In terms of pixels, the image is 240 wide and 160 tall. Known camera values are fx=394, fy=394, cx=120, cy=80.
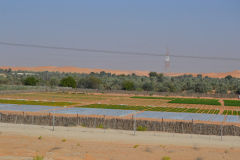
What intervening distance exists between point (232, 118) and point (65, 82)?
6926 cm

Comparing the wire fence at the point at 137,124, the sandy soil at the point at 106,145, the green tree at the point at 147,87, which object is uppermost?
the green tree at the point at 147,87

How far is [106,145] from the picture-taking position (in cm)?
2698

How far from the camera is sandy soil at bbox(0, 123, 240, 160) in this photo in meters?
23.5

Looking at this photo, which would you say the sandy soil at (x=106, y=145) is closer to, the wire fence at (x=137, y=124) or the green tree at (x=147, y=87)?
the wire fence at (x=137, y=124)

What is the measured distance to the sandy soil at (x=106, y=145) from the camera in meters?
23.5

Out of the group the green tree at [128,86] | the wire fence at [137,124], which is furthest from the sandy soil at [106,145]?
the green tree at [128,86]

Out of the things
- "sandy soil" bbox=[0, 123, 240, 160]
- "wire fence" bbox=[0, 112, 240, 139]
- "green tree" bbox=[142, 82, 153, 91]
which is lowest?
"sandy soil" bbox=[0, 123, 240, 160]

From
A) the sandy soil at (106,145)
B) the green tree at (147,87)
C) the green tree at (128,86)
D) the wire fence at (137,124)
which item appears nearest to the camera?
the sandy soil at (106,145)

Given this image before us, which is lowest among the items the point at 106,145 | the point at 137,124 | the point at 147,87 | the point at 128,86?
the point at 106,145

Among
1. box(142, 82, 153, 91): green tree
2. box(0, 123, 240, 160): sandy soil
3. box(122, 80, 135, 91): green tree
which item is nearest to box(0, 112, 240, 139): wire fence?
box(0, 123, 240, 160): sandy soil

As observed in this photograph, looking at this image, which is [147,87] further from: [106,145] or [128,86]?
[106,145]

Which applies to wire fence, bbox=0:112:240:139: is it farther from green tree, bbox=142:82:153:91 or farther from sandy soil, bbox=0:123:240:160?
green tree, bbox=142:82:153:91

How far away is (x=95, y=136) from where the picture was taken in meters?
30.5

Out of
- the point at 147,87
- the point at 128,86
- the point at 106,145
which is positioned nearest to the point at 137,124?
the point at 106,145
